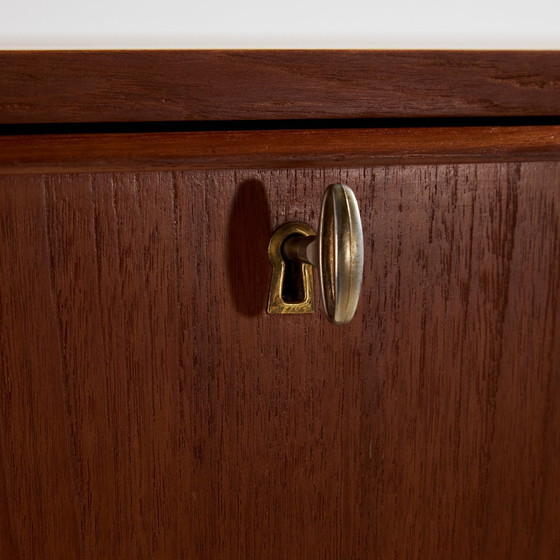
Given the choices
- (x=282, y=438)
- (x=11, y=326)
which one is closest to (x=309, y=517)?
(x=282, y=438)

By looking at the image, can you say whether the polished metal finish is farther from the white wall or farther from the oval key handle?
the white wall

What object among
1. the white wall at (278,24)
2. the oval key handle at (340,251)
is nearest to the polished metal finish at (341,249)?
the oval key handle at (340,251)

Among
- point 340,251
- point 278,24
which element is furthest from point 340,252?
point 278,24

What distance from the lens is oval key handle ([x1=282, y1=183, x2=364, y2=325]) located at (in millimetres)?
212

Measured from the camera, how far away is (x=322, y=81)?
8.9 inches

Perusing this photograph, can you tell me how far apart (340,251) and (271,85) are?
63 mm

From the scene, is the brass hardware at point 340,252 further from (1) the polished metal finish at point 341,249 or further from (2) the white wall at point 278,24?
(2) the white wall at point 278,24

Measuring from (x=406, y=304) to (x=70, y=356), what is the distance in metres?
0.13

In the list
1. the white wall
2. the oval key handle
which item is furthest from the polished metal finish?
the white wall

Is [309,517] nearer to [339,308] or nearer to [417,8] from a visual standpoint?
[339,308]

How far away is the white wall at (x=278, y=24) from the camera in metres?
0.29

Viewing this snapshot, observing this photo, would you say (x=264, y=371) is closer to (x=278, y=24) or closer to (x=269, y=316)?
(x=269, y=316)

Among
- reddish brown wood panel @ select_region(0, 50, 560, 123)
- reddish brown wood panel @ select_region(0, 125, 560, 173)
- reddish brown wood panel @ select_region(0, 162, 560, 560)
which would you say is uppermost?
reddish brown wood panel @ select_region(0, 50, 560, 123)

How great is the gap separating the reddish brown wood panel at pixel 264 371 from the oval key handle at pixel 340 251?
4 cm
